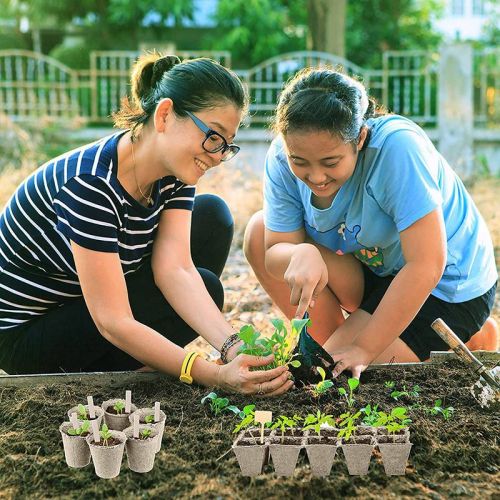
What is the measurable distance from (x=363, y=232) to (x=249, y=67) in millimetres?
14443

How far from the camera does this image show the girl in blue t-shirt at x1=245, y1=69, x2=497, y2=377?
2.62 metres

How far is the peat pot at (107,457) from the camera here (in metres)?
2.00

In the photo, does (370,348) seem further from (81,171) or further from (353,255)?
(81,171)

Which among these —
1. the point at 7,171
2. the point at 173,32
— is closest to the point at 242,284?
the point at 7,171

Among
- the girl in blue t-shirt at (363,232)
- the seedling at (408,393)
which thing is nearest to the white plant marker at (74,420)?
the girl in blue t-shirt at (363,232)

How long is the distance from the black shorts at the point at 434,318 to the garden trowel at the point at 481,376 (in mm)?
498

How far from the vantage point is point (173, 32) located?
18.5 metres

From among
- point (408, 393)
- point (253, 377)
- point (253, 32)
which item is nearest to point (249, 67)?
point (253, 32)

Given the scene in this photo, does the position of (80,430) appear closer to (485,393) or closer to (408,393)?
(408,393)

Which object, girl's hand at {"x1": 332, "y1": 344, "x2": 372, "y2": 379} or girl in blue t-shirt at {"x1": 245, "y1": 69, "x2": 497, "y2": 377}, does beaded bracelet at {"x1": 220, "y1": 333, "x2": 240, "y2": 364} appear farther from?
girl's hand at {"x1": 332, "y1": 344, "x2": 372, "y2": 379}

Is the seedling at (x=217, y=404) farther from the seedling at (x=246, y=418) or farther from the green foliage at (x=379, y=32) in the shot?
the green foliage at (x=379, y=32)

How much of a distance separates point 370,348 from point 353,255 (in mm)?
562

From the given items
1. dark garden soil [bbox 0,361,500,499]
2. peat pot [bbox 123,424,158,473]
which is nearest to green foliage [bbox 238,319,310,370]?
dark garden soil [bbox 0,361,500,499]

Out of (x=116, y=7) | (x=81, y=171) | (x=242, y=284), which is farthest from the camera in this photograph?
(x=116, y=7)
